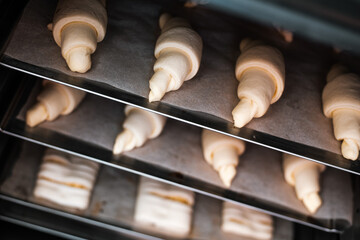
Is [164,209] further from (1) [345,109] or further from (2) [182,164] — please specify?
(1) [345,109]

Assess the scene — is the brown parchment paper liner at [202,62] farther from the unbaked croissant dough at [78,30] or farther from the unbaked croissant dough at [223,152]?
the unbaked croissant dough at [223,152]

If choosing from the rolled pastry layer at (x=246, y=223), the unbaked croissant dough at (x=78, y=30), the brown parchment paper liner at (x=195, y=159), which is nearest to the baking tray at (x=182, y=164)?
the brown parchment paper liner at (x=195, y=159)

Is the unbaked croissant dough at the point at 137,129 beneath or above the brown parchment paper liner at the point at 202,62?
beneath

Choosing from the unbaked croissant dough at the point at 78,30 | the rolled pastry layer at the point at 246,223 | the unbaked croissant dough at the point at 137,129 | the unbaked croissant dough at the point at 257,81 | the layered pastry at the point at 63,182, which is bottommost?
the rolled pastry layer at the point at 246,223

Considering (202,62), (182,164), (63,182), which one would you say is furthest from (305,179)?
(63,182)

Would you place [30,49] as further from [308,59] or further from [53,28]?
[308,59]

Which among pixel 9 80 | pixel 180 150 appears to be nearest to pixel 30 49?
pixel 9 80
